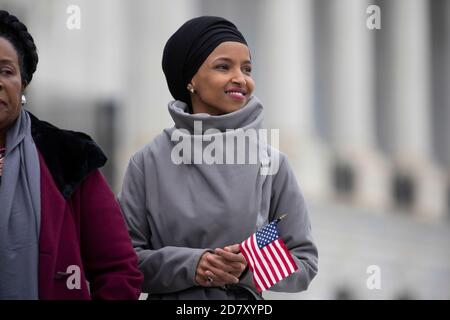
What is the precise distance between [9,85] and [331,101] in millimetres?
34193

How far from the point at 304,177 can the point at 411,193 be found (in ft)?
18.1

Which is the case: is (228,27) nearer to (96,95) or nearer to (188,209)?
(188,209)

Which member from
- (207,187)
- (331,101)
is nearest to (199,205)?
(207,187)

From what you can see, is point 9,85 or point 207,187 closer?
point 9,85

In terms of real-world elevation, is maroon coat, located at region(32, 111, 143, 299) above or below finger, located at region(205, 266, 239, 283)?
above

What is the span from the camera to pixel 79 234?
5234 mm

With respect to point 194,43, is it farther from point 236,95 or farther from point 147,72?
point 147,72

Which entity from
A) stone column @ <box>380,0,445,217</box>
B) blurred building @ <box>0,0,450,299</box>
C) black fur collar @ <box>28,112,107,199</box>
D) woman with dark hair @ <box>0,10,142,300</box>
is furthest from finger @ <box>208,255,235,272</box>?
stone column @ <box>380,0,445,217</box>

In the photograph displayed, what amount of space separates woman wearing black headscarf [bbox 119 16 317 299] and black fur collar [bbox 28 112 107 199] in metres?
0.48

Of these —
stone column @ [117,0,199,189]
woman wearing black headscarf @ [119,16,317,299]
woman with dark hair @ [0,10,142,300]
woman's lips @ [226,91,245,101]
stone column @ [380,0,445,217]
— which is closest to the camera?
woman with dark hair @ [0,10,142,300]

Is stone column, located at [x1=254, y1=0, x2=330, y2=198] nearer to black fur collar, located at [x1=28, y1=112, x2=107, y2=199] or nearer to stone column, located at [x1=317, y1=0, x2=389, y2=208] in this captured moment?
stone column, located at [x1=317, y1=0, x2=389, y2=208]

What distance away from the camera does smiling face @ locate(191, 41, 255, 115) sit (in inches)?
225

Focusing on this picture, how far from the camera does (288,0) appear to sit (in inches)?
1468

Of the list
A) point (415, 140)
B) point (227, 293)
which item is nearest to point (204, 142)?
point (227, 293)
